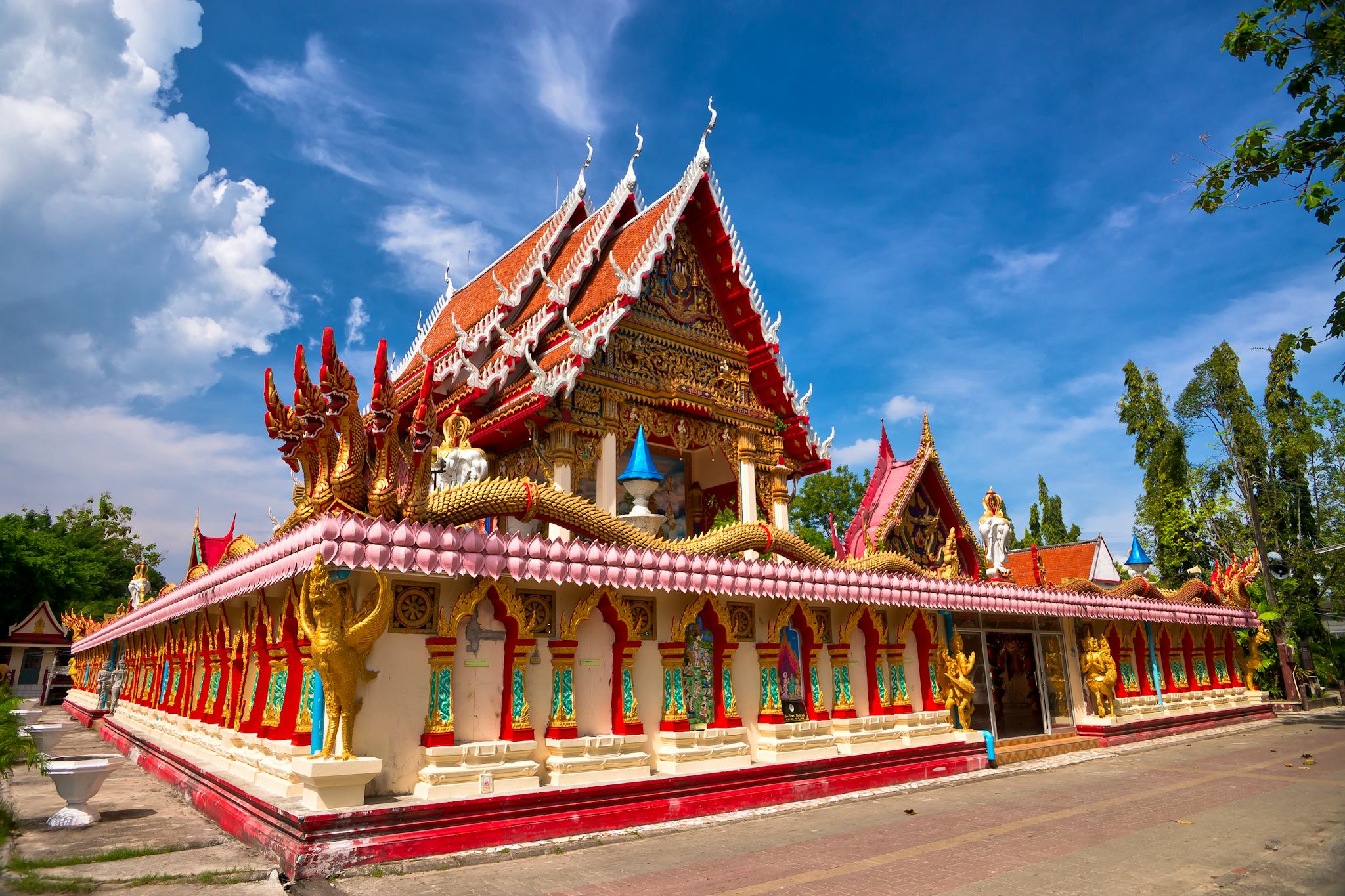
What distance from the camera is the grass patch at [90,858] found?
6.48 meters

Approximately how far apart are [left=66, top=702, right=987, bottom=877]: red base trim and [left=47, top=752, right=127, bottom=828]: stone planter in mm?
1029

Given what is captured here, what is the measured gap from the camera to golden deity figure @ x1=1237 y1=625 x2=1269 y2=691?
22297 mm

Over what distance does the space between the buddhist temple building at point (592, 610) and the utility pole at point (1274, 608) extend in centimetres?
726

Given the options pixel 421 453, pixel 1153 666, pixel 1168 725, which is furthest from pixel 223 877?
pixel 1153 666

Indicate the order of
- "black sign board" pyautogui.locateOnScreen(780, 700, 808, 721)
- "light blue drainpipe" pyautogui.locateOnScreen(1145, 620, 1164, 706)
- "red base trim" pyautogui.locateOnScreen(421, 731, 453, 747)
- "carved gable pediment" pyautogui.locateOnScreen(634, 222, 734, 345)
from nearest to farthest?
"red base trim" pyautogui.locateOnScreen(421, 731, 453, 747)
"black sign board" pyautogui.locateOnScreen(780, 700, 808, 721)
"carved gable pediment" pyautogui.locateOnScreen(634, 222, 734, 345)
"light blue drainpipe" pyautogui.locateOnScreen(1145, 620, 1164, 706)

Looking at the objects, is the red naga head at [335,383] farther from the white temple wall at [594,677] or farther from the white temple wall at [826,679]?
the white temple wall at [826,679]

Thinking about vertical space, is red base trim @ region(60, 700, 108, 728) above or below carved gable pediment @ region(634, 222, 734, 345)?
below

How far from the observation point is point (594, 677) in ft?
29.8

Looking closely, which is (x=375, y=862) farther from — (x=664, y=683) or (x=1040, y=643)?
(x=1040, y=643)

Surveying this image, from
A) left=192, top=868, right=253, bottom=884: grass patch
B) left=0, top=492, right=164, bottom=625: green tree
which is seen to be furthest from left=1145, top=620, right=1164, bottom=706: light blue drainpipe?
left=0, top=492, right=164, bottom=625: green tree

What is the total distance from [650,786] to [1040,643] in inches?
421

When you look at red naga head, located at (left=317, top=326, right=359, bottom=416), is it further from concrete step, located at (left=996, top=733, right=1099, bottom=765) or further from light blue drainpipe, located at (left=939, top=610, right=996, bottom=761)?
concrete step, located at (left=996, top=733, right=1099, bottom=765)

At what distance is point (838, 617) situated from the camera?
1173 cm

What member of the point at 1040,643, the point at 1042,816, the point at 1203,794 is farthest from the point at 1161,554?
the point at 1042,816
